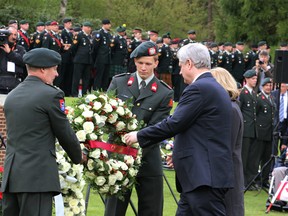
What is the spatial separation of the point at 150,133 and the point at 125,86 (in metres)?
1.25

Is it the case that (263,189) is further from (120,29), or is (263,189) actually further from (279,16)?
(279,16)

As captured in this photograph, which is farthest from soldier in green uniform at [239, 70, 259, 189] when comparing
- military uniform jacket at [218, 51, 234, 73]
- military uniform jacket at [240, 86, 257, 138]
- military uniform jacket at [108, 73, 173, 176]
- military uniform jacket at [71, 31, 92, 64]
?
military uniform jacket at [218, 51, 234, 73]

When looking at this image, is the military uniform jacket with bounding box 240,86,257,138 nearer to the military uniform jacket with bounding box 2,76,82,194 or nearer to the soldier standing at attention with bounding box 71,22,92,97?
the military uniform jacket with bounding box 2,76,82,194

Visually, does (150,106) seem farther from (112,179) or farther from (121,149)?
(112,179)

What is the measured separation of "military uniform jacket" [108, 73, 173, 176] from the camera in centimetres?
832

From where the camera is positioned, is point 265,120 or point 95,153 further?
point 265,120

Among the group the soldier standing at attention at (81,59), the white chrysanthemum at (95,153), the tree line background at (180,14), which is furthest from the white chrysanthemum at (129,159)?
the tree line background at (180,14)

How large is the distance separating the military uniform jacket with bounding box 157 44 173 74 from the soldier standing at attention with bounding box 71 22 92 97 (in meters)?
2.98

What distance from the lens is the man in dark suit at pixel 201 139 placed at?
274 inches

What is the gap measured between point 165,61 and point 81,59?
11.7 feet

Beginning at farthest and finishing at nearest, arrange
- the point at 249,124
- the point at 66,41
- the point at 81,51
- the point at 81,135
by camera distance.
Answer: the point at 66,41, the point at 81,51, the point at 249,124, the point at 81,135

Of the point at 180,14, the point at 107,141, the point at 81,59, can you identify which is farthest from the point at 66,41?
the point at 180,14

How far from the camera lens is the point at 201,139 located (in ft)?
22.9

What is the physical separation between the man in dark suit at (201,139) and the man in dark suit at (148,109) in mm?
1185
